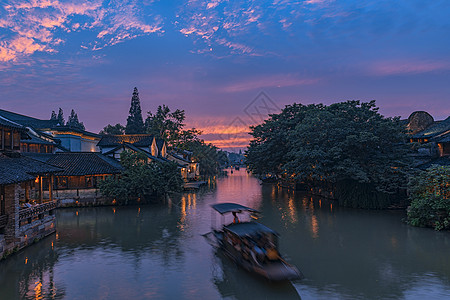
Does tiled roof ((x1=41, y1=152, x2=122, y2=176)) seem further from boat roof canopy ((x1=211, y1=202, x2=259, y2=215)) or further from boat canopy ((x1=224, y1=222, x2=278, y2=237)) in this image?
boat canopy ((x1=224, y1=222, x2=278, y2=237))

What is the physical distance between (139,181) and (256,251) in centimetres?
2641

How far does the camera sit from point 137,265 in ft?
57.6

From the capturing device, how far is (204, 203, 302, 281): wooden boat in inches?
539

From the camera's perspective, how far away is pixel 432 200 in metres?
24.0

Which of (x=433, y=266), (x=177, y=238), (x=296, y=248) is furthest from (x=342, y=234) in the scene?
(x=177, y=238)

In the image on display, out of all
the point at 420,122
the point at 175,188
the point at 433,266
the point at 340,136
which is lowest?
the point at 433,266

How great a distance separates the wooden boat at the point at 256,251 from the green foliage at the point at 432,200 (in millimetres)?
15805

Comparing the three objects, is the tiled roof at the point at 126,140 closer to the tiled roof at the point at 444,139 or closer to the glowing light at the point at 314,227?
the glowing light at the point at 314,227

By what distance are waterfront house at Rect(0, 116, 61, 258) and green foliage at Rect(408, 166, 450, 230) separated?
29.3 meters

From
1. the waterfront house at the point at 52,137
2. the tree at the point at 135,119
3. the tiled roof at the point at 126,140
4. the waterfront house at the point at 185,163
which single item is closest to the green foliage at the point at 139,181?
the tiled roof at the point at 126,140

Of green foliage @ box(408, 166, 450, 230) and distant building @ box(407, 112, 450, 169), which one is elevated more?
distant building @ box(407, 112, 450, 169)

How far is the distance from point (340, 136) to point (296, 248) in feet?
63.2

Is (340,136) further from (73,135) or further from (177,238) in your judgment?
(73,135)

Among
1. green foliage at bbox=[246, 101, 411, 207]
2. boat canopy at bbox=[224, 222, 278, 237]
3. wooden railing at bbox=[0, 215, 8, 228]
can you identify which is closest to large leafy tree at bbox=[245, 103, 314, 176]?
green foliage at bbox=[246, 101, 411, 207]
